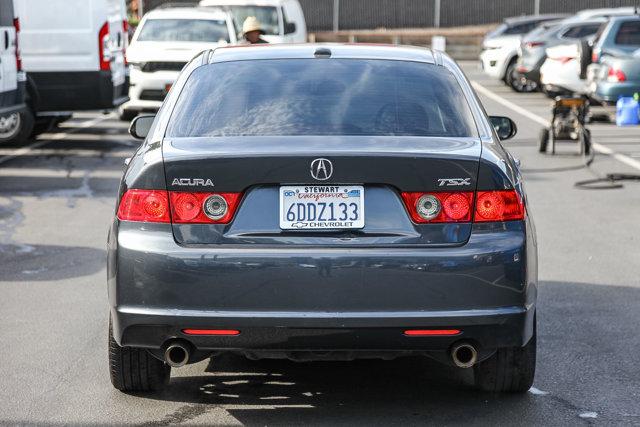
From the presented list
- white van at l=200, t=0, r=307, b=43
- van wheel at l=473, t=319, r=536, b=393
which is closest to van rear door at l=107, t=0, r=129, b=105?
white van at l=200, t=0, r=307, b=43

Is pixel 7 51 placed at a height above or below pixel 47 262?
above

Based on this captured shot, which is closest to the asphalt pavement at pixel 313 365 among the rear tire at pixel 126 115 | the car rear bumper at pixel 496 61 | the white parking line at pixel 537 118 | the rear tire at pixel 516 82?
the white parking line at pixel 537 118

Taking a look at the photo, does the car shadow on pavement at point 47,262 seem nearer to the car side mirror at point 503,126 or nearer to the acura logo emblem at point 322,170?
the car side mirror at point 503,126

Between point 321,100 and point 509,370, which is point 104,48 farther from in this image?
point 509,370

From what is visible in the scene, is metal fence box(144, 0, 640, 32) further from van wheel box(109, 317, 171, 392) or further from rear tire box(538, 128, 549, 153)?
van wheel box(109, 317, 171, 392)

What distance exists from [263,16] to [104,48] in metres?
9.39

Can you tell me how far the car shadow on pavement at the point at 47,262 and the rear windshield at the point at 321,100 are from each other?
3.04 m

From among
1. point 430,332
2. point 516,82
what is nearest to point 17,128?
point 430,332

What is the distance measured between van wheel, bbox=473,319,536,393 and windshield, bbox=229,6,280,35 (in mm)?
21020

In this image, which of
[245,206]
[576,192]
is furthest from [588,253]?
[245,206]

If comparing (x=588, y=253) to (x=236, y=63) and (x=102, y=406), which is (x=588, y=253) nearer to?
(x=236, y=63)

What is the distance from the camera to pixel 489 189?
512 cm

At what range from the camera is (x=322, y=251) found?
4.97 metres

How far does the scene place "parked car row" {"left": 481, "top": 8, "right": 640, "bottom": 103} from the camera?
20875 millimetres
